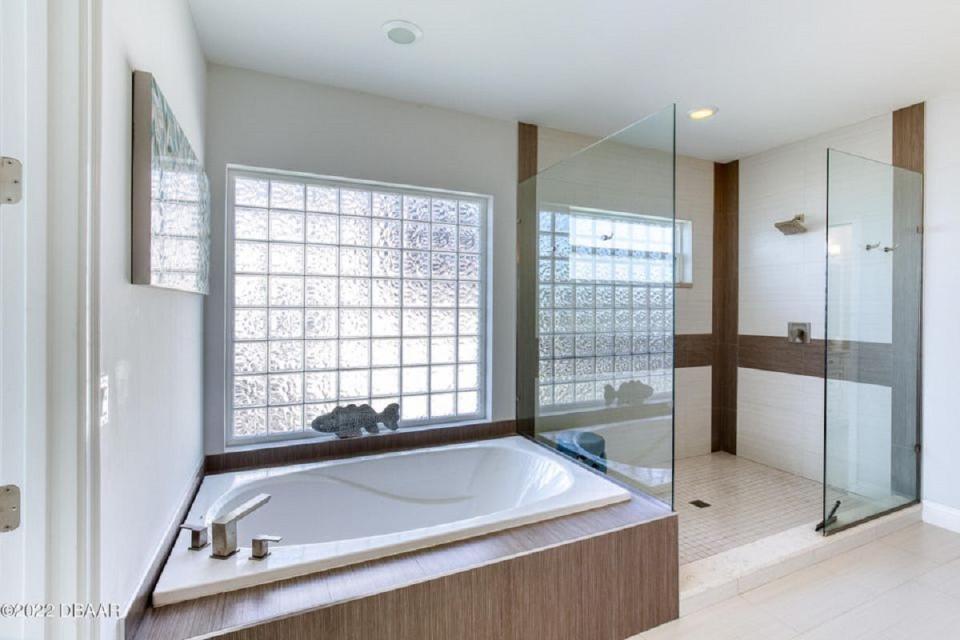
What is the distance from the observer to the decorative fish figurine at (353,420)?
2406 mm

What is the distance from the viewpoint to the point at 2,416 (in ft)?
2.54

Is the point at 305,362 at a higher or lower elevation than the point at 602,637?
higher

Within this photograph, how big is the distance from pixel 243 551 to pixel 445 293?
1.69 meters

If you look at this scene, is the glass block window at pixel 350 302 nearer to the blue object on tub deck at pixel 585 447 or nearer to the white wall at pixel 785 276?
the blue object on tub deck at pixel 585 447

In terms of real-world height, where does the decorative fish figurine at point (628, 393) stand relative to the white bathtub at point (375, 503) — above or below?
above

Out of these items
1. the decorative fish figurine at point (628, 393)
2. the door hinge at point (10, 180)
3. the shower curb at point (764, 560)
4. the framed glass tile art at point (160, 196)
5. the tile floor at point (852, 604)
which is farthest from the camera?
the decorative fish figurine at point (628, 393)

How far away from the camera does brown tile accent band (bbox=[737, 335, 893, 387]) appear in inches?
99.2

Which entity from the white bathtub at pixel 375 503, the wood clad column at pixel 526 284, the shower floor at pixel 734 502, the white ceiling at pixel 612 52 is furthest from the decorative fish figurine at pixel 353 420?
the white ceiling at pixel 612 52

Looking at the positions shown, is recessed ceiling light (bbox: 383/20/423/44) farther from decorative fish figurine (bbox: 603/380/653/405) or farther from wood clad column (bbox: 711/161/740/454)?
wood clad column (bbox: 711/161/740/454)


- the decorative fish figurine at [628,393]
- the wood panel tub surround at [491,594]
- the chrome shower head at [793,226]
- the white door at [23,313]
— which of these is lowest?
the wood panel tub surround at [491,594]

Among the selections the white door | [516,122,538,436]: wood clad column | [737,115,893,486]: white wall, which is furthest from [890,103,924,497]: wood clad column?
the white door

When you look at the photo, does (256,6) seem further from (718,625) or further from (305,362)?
(718,625)

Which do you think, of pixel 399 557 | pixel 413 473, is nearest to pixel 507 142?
pixel 413 473

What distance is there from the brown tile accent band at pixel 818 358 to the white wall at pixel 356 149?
187 cm
